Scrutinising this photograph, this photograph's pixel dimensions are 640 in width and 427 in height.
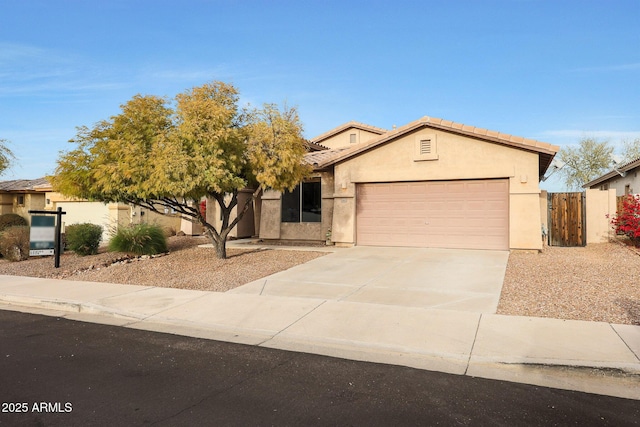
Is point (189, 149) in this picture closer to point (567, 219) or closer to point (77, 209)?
point (567, 219)

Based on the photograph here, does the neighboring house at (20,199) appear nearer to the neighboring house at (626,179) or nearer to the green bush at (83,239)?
the green bush at (83,239)

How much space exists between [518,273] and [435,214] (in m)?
4.99

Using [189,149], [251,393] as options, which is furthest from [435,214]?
[251,393]

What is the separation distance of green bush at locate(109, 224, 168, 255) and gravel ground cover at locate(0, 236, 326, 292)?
0.35m

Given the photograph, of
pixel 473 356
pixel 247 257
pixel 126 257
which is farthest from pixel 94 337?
pixel 126 257

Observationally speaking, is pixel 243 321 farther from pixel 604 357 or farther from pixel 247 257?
pixel 247 257

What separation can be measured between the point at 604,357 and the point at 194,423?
181 inches

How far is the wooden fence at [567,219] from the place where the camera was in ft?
53.4

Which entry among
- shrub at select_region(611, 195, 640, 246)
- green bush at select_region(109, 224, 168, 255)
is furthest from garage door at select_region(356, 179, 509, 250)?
green bush at select_region(109, 224, 168, 255)

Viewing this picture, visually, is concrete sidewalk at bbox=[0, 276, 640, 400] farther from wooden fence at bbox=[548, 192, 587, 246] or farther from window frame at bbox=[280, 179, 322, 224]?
wooden fence at bbox=[548, 192, 587, 246]

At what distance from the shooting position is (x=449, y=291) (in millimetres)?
8867

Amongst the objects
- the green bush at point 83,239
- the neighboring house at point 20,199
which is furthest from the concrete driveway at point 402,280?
the neighboring house at point 20,199

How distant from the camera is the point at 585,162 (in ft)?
148

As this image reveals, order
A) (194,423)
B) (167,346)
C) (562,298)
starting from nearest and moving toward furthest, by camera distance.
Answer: (194,423) < (167,346) < (562,298)
